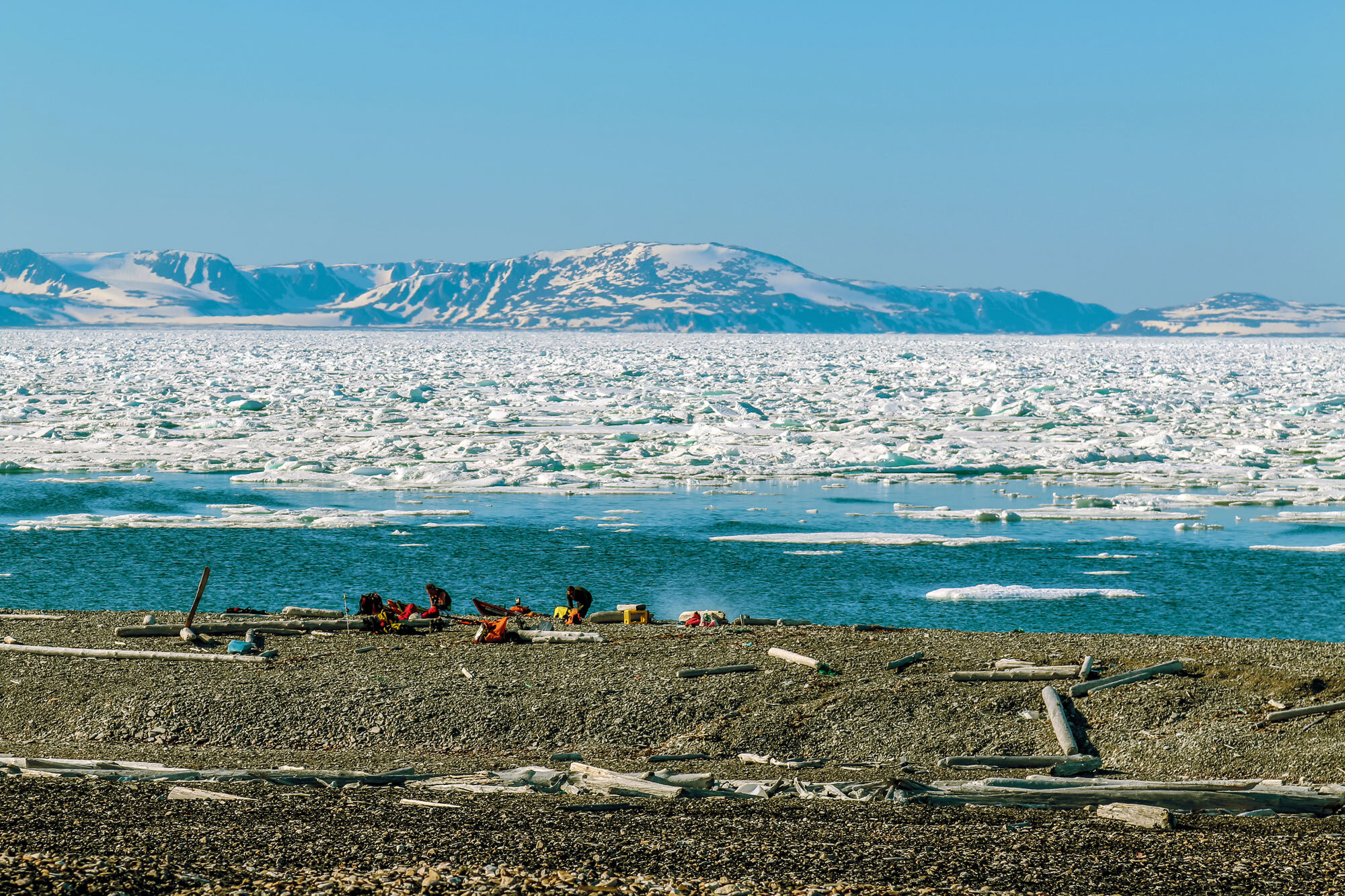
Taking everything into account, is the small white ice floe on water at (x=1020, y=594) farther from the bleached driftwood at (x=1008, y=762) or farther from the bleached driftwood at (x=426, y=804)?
the bleached driftwood at (x=426, y=804)

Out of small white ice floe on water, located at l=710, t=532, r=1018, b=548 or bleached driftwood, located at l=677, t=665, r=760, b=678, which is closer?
bleached driftwood, located at l=677, t=665, r=760, b=678

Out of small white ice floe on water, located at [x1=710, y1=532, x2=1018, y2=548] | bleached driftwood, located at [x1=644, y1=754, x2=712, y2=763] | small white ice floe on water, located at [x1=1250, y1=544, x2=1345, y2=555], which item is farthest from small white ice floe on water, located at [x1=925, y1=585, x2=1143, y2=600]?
bleached driftwood, located at [x1=644, y1=754, x2=712, y2=763]

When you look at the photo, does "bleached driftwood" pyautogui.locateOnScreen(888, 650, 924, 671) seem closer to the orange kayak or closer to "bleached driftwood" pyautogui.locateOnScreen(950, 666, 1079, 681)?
"bleached driftwood" pyautogui.locateOnScreen(950, 666, 1079, 681)

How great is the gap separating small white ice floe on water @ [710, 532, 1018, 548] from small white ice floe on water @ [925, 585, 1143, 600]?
2099 millimetres

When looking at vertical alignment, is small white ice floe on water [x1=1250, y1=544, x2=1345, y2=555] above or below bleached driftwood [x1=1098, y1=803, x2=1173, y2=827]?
below

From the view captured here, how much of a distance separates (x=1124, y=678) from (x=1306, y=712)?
96 centimetres

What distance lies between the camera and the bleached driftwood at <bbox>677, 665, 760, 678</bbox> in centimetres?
773

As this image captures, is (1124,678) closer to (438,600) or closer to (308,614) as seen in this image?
(438,600)

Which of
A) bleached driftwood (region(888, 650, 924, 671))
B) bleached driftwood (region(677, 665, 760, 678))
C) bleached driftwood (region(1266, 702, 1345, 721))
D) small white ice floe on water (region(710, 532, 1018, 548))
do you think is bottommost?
small white ice floe on water (region(710, 532, 1018, 548))

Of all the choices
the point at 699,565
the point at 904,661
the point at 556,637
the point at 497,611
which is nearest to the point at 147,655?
the point at 497,611

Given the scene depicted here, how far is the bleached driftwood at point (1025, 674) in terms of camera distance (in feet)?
24.2

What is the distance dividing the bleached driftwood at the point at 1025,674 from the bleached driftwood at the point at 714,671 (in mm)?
1226

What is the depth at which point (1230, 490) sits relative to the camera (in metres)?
Answer: 17.4

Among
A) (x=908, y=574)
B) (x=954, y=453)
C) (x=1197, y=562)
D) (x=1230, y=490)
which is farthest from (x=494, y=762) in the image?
(x=954, y=453)
